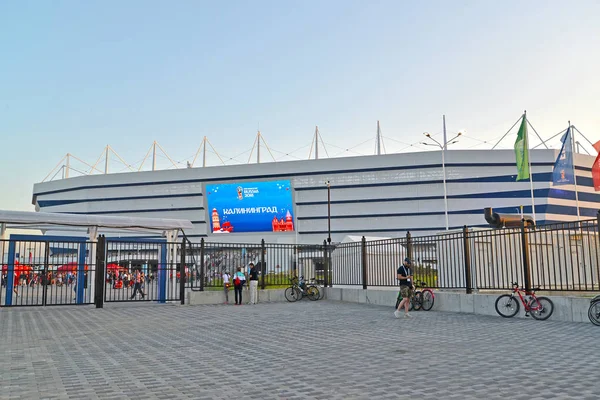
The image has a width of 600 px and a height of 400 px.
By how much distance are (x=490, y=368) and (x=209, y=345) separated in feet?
16.6

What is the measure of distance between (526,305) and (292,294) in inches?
418

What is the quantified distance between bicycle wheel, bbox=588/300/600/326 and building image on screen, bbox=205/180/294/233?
231ft

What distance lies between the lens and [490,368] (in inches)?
278

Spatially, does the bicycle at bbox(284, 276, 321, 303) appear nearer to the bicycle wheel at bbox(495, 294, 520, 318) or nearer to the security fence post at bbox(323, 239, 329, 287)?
the security fence post at bbox(323, 239, 329, 287)

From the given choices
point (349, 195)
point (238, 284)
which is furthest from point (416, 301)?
point (349, 195)

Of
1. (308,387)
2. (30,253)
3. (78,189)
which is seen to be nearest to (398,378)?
(308,387)

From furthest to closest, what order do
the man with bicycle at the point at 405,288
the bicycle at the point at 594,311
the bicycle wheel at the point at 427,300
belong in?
1. the bicycle wheel at the point at 427,300
2. the man with bicycle at the point at 405,288
3. the bicycle at the point at 594,311

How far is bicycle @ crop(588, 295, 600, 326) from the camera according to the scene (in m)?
11.3

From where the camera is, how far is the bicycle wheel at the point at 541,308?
498 inches

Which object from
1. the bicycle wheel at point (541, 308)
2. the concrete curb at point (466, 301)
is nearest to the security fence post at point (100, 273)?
the concrete curb at point (466, 301)

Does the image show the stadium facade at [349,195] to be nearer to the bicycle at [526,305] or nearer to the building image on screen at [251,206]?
the building image on screen at [251,206]

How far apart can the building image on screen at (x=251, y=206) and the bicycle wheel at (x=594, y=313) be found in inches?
2777

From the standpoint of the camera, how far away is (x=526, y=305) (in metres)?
13.0

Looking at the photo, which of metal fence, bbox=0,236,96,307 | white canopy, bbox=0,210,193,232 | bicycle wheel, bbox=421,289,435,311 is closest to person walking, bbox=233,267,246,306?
white canopy, bbox=0,210,193,232
